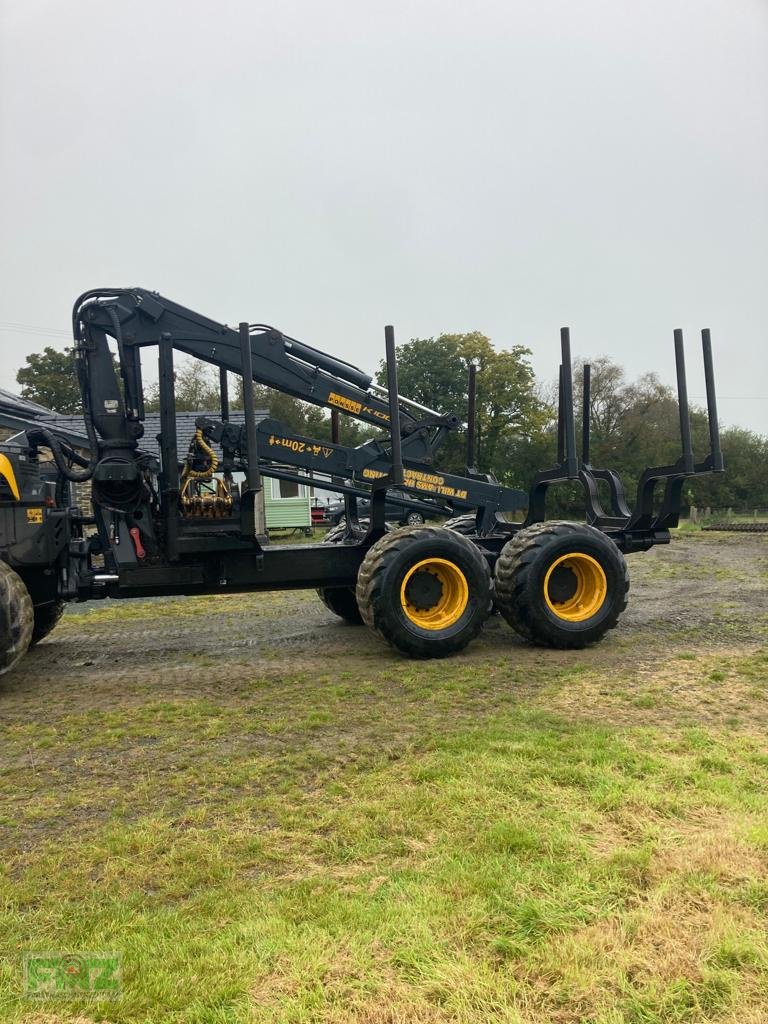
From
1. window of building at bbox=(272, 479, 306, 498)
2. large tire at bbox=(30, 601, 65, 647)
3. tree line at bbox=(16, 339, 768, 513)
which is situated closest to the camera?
large tire at bbox=(30, 601, 65, 647)

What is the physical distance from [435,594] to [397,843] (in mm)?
4103

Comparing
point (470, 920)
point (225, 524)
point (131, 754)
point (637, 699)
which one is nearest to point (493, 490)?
point (225, 524)

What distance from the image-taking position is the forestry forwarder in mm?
6961

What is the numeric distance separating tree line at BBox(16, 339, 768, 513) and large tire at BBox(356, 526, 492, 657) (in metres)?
30.6

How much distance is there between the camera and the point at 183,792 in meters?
3.87

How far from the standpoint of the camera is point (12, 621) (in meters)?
→ 5.91

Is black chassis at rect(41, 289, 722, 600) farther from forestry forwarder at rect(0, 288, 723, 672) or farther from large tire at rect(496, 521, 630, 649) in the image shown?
large tire at rect(496, 521, 630, 649)

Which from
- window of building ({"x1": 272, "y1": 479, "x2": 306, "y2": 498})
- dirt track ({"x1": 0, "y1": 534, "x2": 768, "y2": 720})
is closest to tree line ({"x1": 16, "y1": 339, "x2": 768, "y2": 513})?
window of building ({"x1": 272, "y1": 479, "x2": 306, "y2": 498})

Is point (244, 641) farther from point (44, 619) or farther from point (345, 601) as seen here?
point (44, 619)

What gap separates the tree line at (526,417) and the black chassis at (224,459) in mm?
29596

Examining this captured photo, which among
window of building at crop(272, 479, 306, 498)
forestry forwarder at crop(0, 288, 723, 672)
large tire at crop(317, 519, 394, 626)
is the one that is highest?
window of building at crop(272, 479, 306, 498)

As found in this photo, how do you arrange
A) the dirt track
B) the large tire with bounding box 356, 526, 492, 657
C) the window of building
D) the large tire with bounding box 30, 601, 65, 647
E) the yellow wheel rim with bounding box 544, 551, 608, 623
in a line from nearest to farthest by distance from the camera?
the dirt track
the large tire with bounding box 356, 526, 492, 657
the yellow wheel rim with bounding box 544, 551, 608, 623
the large tire with bounding box 30, 601, 65, 647
the window of building

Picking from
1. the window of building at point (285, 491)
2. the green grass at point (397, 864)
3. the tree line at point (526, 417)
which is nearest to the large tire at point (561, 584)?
the green grass at point (397, 864)

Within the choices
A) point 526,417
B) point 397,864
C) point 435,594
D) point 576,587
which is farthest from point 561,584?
point 526,417
